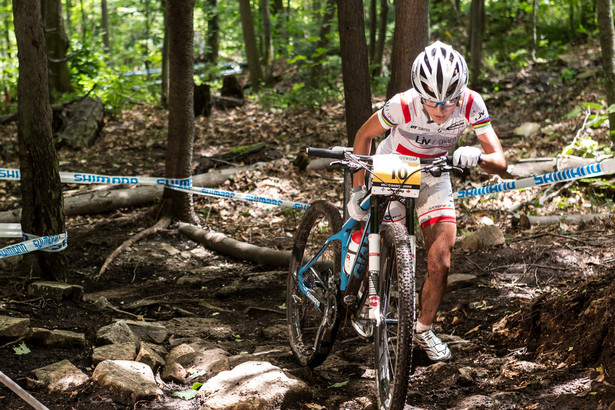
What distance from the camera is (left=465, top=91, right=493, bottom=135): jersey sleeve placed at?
3961 mm

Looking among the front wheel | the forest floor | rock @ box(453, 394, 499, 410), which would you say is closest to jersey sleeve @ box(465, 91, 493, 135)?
the front wheel

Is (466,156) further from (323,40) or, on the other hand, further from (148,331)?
→ (323,40)

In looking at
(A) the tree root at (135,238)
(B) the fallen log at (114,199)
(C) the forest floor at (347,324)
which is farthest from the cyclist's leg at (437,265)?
(B) the fallen log at (114,199)

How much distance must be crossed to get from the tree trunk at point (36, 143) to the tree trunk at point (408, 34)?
348 centimetres

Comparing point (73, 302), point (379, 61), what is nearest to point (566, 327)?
point (73, 302)

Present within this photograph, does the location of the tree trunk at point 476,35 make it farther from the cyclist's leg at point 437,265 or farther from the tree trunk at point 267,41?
the cyclist's leg at point 437,265

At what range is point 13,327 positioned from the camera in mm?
4023

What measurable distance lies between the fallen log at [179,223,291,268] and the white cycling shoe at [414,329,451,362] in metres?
2.86

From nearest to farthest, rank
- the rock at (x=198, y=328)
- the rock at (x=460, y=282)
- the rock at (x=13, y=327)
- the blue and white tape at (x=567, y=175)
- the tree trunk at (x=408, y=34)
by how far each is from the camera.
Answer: the rock at (x=13, y=327) < the rock at (x=198, y=328) < the blue and white tape at (x=567, y=175) < the rock at (x=460, y=282) < the tree trunk at (x=408, y=34)

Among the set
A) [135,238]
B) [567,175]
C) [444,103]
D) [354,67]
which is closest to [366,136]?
[444,103]

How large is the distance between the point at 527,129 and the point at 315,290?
27.1 ft

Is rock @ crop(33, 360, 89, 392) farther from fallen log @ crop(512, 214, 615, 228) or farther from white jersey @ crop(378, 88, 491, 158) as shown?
fallen log @ crop(512, 214, 615, 228)

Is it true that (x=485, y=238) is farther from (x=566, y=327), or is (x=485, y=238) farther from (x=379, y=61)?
(x=379, y=61)

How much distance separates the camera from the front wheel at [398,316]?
3.05m
